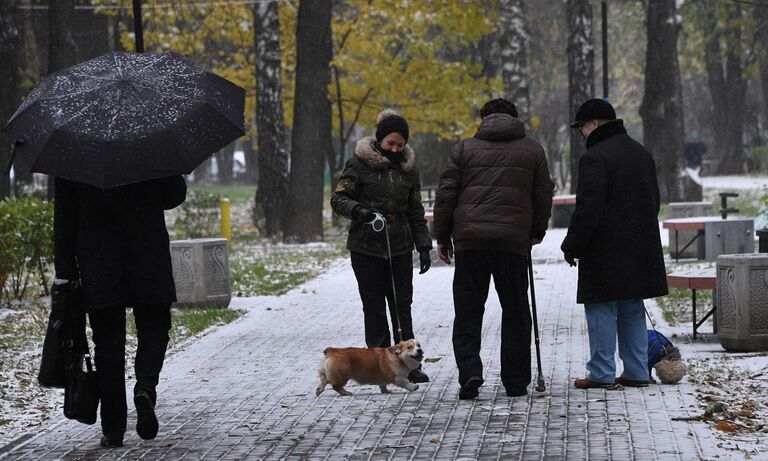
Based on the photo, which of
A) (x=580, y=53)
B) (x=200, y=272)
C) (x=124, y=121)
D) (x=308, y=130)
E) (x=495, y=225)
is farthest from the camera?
(x=580, y=53)

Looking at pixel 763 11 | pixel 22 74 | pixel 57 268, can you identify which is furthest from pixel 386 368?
pixel 763 11

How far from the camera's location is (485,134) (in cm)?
882

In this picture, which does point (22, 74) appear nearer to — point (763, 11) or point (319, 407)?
point (763, 11)

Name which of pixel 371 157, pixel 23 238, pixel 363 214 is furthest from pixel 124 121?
pixel 23 238

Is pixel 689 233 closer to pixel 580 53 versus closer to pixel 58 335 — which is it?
pixel 580 53

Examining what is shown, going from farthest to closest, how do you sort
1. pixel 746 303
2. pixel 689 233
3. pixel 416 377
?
1. pixel 689 233
2. pixel 746 303
3. pixel 416 377

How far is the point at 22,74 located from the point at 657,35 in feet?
48.8

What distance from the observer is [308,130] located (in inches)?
1025

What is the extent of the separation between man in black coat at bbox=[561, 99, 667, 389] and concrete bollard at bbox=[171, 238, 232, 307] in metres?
6.94

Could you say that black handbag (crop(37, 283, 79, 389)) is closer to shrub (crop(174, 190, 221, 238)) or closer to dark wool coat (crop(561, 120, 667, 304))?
dark wool coat (crop(561, 120, 667, 304))

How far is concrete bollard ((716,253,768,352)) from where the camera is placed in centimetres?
1089

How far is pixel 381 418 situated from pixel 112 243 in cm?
191

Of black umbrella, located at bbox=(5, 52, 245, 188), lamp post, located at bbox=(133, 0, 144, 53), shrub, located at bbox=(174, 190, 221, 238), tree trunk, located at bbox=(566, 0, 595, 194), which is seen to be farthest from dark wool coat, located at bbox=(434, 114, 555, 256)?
tree trunk, located at bbox=(566, 0, 595, 194)

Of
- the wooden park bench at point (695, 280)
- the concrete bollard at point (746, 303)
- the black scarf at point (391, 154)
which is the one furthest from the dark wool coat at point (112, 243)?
the wooden park bench at point (695, 280)
